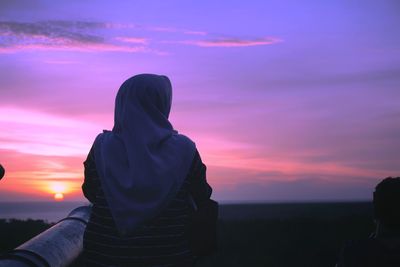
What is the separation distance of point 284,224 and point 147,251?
639 inches

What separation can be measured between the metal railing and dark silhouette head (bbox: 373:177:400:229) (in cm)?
280

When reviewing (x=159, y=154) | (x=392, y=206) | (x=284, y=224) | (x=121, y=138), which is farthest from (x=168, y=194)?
(x=284, y=224)

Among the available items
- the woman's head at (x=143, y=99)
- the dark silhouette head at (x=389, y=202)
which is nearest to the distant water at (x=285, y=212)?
the woman's head at (x=143, y=99)

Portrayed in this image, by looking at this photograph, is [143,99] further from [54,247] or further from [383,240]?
[54,247]

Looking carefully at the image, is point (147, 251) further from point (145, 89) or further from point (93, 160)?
point (145, 89)

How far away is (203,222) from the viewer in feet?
12.3

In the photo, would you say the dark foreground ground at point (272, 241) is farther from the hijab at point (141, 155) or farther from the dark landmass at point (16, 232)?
the hijab at point (141, 155)

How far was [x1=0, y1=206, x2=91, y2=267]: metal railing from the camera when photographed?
4586mm

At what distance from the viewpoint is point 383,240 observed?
154 inches

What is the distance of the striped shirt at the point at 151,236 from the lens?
143 inches

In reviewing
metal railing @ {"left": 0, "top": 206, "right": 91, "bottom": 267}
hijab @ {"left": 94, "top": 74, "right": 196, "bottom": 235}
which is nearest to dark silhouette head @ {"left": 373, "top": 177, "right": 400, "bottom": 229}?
hijab @ {"left": 94, "top": 74, "right": 196, "bottom": 235}

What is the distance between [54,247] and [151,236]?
208 cm

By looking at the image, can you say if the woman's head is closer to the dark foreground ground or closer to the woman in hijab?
the woman in hijab

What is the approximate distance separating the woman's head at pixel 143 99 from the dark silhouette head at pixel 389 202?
1622 mm
